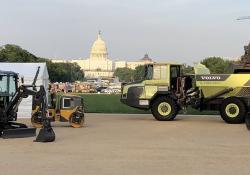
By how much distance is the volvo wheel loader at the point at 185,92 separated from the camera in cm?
2527

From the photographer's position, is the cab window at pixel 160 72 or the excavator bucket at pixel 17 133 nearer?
the excavator bucket at pixel 17 133

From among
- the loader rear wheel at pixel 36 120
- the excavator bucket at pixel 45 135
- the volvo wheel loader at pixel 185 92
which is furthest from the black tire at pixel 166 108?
the excavator bucket at pixel 45 135

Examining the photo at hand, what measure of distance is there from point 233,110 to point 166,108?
10.7 ft

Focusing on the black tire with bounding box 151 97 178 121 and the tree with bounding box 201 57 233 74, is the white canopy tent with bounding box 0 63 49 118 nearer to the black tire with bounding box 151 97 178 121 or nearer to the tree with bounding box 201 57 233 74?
the black tire with bounding box 151 97 178 121

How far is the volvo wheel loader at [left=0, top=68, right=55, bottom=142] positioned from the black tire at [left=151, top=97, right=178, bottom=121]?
8516mm

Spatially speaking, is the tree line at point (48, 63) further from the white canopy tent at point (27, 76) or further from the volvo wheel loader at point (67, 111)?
the volvo wheel loader at point (67, 111)

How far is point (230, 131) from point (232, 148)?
5.72m

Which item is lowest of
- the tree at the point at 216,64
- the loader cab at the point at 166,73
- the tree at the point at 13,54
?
the loader cab at the point at 166,73

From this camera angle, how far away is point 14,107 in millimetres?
18453

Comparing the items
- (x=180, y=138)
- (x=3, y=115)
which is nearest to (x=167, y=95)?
(x=180, y=138)

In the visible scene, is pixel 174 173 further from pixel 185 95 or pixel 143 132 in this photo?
pixel 185 95

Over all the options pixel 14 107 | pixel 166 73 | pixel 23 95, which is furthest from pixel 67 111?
pixel 166 73

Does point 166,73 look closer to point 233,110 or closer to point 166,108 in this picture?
point 166,108

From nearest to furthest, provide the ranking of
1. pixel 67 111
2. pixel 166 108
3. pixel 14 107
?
pixel 14 107, pixel 67 111, pixel 166 108
